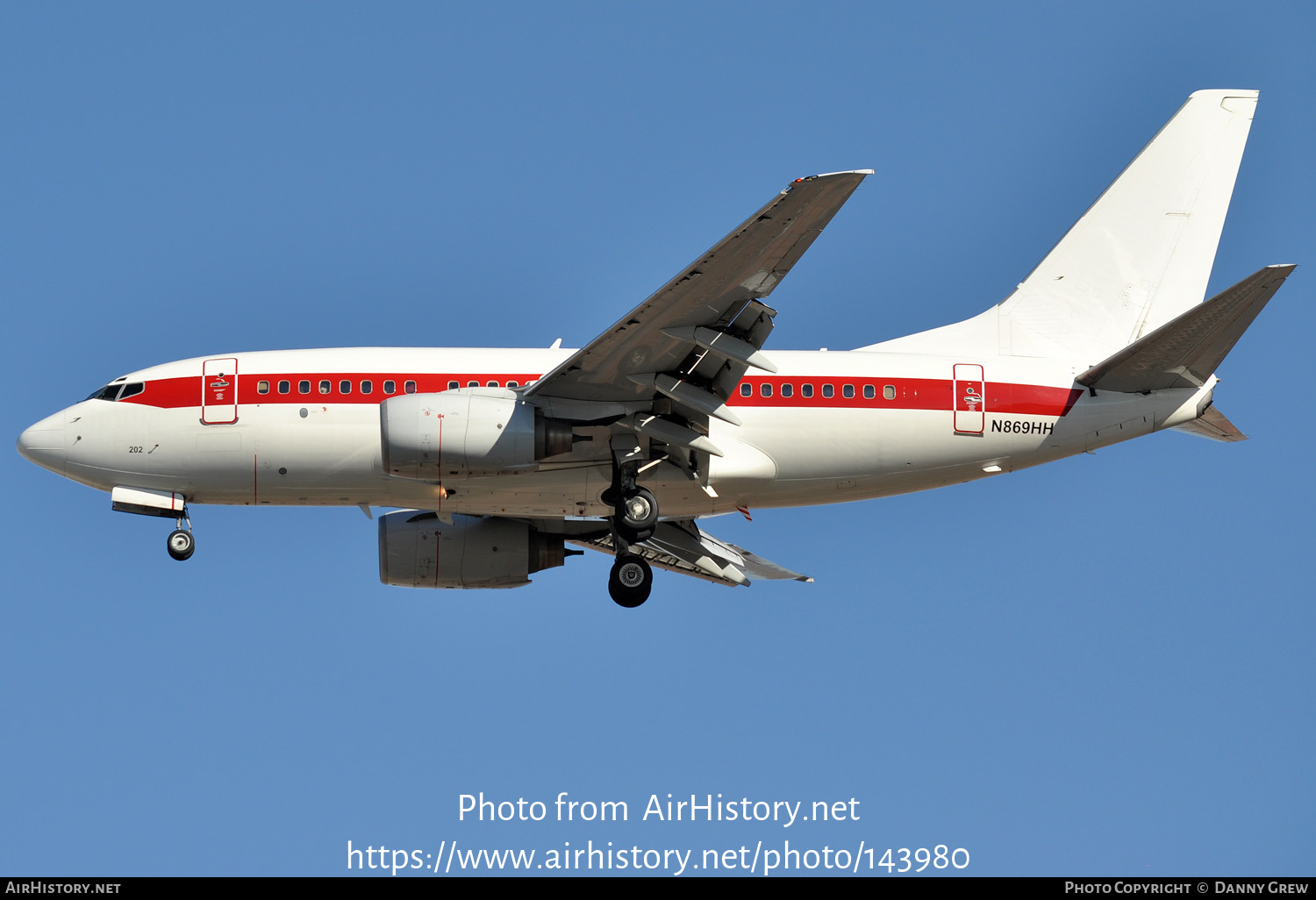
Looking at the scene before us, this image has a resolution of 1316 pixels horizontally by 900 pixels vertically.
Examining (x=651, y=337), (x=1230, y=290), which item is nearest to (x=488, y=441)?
(x=651, y=337)

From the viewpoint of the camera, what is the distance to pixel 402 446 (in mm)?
27562

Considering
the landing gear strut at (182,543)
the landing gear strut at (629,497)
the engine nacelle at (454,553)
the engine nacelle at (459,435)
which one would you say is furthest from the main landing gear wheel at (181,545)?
the landing gear strut at (629,497)

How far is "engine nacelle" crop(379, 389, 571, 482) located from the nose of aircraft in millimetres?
6756

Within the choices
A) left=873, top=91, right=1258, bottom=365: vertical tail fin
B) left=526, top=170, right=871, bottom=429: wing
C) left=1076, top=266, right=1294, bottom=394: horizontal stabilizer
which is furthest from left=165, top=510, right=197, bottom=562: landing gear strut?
left=1076, top=266, right=1294, bottom=394: horizontal stabilizer

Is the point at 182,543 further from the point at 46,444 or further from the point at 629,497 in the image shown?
the point at 629,497

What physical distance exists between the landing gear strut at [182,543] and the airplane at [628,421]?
0.11ft

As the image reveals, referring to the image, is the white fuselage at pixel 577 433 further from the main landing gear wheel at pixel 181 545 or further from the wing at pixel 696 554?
the wing at pixel 696 554

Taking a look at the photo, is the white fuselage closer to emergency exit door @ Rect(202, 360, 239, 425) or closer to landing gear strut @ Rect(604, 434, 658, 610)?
emergency exit door @ Rect(202, 360, 239, 425)

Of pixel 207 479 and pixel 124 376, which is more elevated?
pixel 124 376

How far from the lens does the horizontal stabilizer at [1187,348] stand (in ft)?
90.6

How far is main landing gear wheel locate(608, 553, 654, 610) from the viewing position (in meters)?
30.9

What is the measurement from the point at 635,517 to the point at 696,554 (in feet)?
20.7
